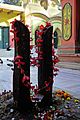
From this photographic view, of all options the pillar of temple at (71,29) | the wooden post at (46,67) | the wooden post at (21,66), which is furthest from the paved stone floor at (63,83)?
the pillar of temple at (71,29)

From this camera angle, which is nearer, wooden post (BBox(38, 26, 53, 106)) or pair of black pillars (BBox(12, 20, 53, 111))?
pair of black pillars (BBox(12, 20, 53, 111))

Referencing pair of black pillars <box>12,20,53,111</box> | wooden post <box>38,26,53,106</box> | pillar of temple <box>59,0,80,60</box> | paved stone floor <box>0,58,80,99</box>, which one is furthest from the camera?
pillar of temple <box>59,0,80,60</box>

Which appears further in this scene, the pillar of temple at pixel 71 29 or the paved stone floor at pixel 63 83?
the pillar of temple at pixel 71 29

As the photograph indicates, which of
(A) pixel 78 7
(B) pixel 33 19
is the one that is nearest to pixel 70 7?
(A) pixel 78 7

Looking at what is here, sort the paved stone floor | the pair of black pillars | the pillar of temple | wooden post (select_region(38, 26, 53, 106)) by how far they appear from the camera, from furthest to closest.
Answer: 1. the pillar of temple
2. the paved stone floor
3. wooden post (select_region(38, 26, 53, 106))
4. the pair of black pillars

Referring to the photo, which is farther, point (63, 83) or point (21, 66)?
point (63, 83)

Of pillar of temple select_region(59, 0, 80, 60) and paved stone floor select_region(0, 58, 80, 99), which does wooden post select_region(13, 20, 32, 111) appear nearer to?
paved stone floor select_region(0, 58, 80, 99)

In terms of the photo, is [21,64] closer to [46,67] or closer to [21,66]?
[21,66]

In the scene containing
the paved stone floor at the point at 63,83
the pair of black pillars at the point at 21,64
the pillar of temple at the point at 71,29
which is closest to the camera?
the pair of black pillars at the point at 21,64

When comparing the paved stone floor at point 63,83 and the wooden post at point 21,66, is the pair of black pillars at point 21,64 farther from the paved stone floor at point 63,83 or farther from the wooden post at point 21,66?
the paved stone floor at point 63,83

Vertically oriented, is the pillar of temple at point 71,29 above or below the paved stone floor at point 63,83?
above

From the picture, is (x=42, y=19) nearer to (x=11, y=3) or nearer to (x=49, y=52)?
(x=11, y=3)

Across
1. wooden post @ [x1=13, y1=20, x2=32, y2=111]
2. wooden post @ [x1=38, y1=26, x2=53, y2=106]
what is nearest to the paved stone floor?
wooden post @ [x1=38, y1=26, x2=53, y2=106]

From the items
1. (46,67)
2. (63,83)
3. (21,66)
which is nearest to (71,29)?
(63,83)
